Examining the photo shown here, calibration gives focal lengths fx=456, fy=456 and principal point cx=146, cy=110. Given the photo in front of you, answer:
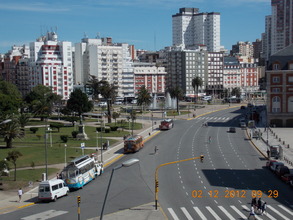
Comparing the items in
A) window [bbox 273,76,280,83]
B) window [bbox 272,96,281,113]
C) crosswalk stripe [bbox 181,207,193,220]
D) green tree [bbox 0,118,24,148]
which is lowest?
crosswalk stripe [bbox 181,207,193,220]

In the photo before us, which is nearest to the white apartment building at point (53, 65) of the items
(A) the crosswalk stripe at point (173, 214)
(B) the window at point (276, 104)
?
(B) the window at point (276, 104)

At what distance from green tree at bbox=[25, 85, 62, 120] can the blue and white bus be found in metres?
64.2

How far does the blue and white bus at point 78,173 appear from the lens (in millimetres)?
46844

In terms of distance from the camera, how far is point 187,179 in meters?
51.0

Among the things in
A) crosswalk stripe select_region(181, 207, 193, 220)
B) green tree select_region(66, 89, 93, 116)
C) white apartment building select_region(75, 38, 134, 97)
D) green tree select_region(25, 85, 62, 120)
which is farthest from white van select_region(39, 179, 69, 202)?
white apartment building select_region(75, 38, 134, 97)

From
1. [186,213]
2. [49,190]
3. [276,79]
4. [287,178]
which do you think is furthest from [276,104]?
[49,190]

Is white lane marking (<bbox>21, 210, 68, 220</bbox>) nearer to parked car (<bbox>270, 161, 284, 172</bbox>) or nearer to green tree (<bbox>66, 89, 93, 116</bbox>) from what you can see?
parked car (<bbox>270, 161, 284, 172</bbox>)

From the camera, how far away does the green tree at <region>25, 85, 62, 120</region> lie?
4528 inches

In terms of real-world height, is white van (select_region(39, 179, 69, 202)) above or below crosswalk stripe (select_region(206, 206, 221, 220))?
above

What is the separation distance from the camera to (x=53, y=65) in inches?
6841

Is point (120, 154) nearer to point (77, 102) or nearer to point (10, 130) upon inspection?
point (10, 130)

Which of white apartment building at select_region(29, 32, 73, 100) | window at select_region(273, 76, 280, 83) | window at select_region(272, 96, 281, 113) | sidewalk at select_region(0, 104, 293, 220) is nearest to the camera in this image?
sidewalk at select_region(0, 104, 293, 220)

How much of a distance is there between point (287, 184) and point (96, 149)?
33312 mm

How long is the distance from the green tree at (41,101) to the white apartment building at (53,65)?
25.8m
